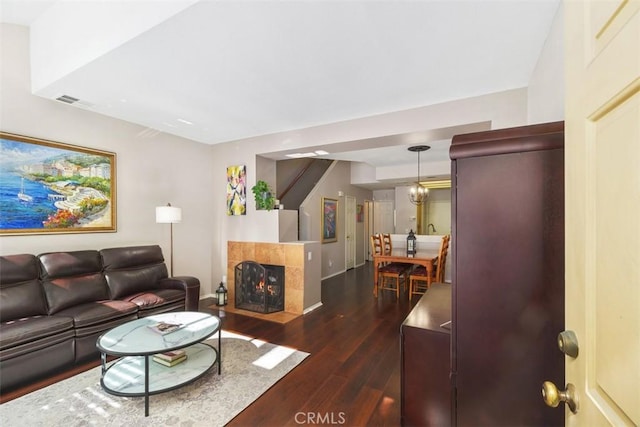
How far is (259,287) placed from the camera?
4.36m

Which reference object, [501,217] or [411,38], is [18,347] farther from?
[411,38]

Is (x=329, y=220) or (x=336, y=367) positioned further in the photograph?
(x=329, y=220)

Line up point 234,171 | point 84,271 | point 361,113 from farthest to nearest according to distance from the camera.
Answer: point 234,171, point 361,113, point 84,271

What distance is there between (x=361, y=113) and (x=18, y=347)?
3.87 metres

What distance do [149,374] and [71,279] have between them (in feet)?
5.12

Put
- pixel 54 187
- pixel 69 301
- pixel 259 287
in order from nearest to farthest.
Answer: pixel 69 301 < pixel 54 187 < pixel 259 287

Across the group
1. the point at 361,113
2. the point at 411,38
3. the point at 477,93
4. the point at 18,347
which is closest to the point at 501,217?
the point at 411,38

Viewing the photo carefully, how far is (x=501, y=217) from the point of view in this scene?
1143 mm

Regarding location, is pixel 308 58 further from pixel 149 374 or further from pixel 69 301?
pixel 69 301

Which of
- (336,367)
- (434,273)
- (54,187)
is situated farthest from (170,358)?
(434,273)

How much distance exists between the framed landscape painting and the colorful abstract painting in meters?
1.59

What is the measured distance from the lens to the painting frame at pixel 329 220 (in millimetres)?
6602

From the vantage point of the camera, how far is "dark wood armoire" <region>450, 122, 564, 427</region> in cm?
106

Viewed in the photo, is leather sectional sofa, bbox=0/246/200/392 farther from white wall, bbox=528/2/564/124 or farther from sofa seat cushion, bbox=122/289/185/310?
white wall, bbox=528/2/564/124
